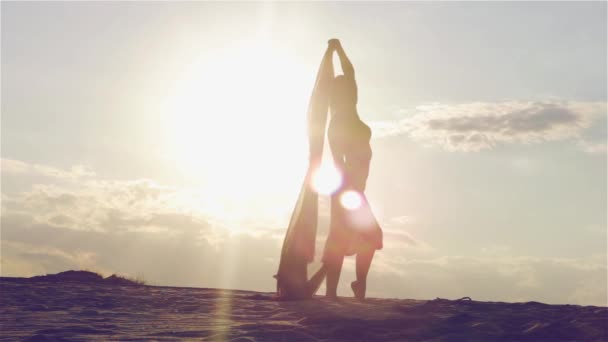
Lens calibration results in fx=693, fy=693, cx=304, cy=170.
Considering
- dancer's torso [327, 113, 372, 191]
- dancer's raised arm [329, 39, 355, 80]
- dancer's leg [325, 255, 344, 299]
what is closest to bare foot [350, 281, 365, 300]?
dancer's leg [325, 255, 344, 299]

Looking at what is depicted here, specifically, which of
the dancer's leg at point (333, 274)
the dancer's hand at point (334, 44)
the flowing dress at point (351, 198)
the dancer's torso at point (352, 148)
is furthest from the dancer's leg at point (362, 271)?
the dancer's hand at point (334, 44)

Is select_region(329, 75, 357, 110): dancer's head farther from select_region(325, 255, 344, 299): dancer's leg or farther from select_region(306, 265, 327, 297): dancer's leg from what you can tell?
select_region(306, 265, 327, 297): dancer's leg

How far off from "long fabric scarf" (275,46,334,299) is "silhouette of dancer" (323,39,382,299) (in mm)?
305

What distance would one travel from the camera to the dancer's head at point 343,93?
13.7 m

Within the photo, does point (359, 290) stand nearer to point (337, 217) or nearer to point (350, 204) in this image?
point (337, 217)

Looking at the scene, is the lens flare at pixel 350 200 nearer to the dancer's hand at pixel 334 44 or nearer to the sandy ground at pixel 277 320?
the sandy ground at pixel 277 320

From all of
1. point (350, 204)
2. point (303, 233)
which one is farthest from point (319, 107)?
point (303, 233)

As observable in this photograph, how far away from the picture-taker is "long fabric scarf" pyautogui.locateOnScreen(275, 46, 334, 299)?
1296cm

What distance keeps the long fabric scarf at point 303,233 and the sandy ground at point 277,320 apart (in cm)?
45

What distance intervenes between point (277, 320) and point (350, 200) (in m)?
3.90

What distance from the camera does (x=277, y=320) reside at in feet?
32.7

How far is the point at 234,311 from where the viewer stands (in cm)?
1095

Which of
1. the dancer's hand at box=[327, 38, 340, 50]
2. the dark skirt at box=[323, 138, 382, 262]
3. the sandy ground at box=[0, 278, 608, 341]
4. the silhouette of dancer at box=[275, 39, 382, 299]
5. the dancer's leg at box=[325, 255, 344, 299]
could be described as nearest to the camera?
the sandy ground at box=[0, 278, 608, 341]

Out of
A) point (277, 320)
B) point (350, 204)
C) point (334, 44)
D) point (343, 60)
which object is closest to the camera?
point (277, 320)
